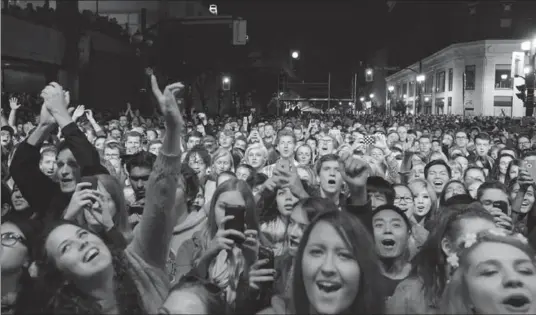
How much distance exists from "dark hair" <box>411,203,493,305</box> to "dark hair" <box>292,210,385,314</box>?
715 millimetres

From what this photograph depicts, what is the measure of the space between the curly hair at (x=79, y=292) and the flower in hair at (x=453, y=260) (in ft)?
5.42

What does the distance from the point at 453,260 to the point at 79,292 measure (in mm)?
1958

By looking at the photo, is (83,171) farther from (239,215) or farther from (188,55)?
(188,55)

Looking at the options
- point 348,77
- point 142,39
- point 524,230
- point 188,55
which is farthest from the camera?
point 348,77

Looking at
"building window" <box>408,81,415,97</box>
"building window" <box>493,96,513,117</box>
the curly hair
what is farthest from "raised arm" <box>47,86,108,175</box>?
"building window" <box>408,81,415,97</box>

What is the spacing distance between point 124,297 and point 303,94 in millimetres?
130369

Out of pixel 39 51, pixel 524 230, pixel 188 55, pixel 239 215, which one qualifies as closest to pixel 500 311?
pixel 239 215

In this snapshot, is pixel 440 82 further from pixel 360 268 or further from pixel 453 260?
pixel 360 268

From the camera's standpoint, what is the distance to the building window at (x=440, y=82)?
83.1 m

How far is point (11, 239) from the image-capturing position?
141 inches

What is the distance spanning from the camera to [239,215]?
3588 mm

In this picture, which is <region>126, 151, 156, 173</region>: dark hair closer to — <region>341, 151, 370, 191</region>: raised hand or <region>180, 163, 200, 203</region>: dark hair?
<region>180, 163, 200, 203</region>: dark hair

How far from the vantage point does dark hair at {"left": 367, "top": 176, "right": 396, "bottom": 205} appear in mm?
5586

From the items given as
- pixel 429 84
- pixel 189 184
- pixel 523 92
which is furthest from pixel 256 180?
pixel 429 84
